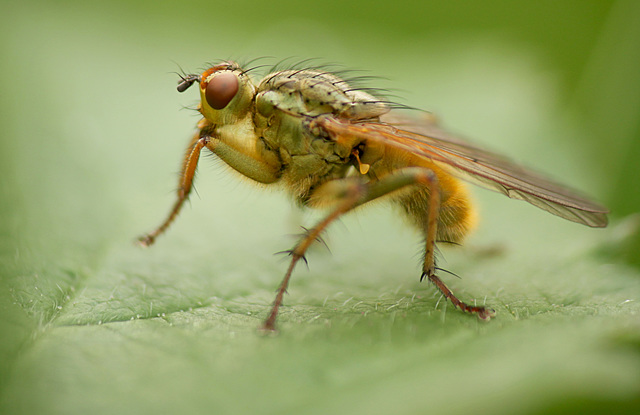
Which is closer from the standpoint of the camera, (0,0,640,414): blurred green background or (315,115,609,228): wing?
(0,0,640,414): blurred green background

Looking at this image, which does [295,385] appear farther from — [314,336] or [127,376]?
[127,376]

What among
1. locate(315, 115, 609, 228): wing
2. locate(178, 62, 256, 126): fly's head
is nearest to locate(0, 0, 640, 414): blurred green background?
locate(178, 62, 256, 126): fly's head

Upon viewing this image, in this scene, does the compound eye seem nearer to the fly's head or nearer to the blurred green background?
the fly's head

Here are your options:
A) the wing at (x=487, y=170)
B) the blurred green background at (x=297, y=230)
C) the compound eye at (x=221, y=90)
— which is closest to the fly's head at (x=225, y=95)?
the compound eye at (x=221, y=90)

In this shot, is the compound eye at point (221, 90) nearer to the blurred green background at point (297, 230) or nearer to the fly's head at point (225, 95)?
the fly's head at point (225, 95)

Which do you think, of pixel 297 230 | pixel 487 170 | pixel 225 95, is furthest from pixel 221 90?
pixel 487 170

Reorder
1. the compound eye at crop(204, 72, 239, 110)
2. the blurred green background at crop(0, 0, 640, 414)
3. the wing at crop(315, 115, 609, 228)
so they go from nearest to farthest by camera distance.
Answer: the blurred green background at crop(0, 0, 640, 414), the wing at crop(315, 115, 609, 228), the compound eye at crop(204, 72, 239, 110)

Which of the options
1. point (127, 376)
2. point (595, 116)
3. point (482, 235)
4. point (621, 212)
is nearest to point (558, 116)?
point (595, 116)
